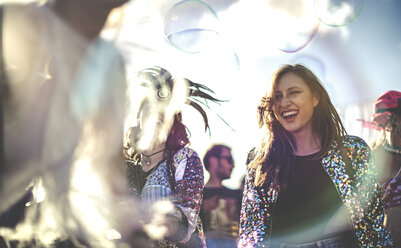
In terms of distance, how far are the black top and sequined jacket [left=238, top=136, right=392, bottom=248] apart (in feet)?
0.15

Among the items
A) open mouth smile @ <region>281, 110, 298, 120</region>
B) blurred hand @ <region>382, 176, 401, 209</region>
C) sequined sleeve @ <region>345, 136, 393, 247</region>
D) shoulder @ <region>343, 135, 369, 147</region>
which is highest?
open mouth smile @ <region>281, 110, 298, 120</region>

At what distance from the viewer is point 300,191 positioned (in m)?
2.19

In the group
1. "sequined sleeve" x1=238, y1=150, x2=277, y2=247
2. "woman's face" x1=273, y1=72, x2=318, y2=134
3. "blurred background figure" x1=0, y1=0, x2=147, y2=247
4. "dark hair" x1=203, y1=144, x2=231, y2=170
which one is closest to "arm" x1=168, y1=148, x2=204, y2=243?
"sequined sleeve" x1=238, y1=150, x2=277, y2=247

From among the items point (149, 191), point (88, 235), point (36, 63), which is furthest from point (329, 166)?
point (36, 63)

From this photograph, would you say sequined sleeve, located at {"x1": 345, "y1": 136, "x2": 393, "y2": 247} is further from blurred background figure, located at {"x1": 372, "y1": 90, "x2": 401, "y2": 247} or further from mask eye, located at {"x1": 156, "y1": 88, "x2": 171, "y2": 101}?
mask eye, located at {"x1": 156, "y1": 88, "x2": 171, "y2": 101}

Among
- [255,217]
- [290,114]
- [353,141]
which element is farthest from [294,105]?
[255,217]

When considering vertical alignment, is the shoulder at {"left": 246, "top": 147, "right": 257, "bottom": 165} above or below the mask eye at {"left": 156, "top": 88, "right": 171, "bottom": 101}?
below

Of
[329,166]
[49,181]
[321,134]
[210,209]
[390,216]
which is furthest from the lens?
[210,209]

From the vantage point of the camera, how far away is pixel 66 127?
953 mm

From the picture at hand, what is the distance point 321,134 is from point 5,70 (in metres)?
1.98

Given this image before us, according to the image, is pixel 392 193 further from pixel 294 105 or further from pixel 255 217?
pixel 255 217

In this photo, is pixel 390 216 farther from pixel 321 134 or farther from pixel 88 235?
pixel 88 235

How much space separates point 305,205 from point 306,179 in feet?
0.54

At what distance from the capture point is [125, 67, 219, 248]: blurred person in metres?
2.27
